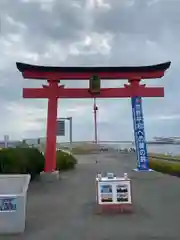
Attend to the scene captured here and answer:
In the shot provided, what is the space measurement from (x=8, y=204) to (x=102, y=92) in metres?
12.1

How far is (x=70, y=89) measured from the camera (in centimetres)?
1870

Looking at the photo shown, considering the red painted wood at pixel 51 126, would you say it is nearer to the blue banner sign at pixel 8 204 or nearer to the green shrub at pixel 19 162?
the green shrub at pixel 19 162

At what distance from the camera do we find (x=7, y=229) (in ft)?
23.8

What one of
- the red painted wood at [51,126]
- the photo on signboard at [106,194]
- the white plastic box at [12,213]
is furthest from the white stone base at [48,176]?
the white plastic box at [12,213]

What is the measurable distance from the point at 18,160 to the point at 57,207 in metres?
5.83

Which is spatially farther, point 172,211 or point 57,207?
point 57,207

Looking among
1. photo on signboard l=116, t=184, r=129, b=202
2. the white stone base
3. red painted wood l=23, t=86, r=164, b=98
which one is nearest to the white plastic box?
photo on signboard l=116, t=184, r=129, b=202

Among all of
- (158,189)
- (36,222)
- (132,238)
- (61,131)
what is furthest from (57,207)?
(61,131)

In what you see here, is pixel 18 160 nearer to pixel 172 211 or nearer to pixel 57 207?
pixel 57 207

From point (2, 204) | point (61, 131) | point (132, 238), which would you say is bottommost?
point (132, 238)

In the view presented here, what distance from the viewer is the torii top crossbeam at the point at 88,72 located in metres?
18.5

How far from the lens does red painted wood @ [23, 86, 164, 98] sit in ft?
60.3

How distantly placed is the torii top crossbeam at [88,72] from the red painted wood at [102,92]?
637 mm

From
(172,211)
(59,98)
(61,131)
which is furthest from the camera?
(61,131)
